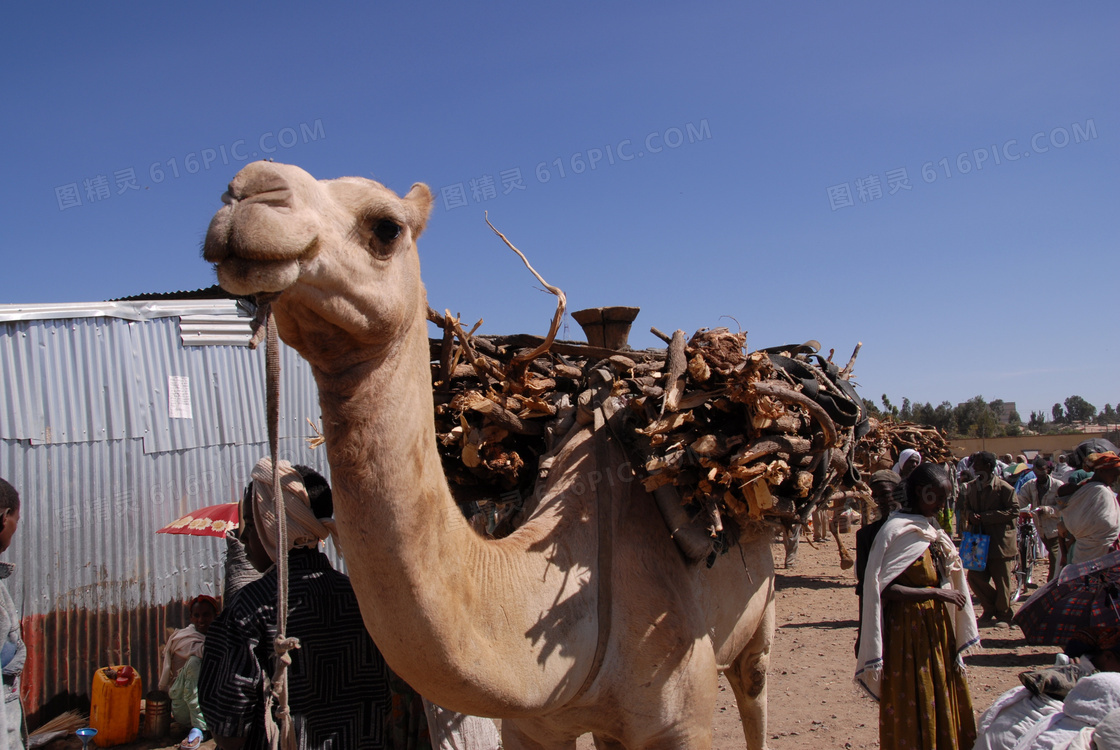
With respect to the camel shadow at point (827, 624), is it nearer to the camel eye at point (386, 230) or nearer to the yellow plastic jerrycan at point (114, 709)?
the yellow plastic jerrycan at point (114, 709)

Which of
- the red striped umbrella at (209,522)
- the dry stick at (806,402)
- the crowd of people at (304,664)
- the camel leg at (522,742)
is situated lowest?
the camel leg at (522,742)

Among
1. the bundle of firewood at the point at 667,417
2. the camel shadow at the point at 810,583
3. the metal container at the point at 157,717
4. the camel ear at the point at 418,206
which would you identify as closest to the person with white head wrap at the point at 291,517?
the bundle of firewood at the point at 667,417

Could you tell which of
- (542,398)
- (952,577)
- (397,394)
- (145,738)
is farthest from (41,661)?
(952,577)

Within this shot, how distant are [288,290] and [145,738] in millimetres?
7847

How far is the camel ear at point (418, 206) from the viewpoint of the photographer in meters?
2.21

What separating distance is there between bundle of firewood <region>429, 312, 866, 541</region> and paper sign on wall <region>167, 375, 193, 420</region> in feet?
19.3

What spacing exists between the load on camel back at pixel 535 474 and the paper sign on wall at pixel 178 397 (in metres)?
5.91

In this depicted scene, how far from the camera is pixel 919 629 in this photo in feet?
15.1

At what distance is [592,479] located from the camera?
3252 mm

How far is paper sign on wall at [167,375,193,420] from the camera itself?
27.3 ft

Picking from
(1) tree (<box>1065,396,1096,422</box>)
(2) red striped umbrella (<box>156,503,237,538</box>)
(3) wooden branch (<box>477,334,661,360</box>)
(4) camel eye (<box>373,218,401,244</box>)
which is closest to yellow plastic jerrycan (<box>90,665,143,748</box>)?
(2) red striped umbrella (<box>156,503,237,538</box>)

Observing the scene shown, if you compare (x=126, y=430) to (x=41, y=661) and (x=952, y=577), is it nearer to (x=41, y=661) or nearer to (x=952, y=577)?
(x=41, y=661)

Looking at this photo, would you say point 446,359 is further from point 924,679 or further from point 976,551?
point 976,551

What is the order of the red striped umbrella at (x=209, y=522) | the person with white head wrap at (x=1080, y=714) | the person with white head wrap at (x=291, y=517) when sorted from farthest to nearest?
1. the red striped umbrella at (x=209, y=522)
2. the person with white head wrap at (x=291, y=517)
3. the person with white head wrap at (x=1080, y=714)
